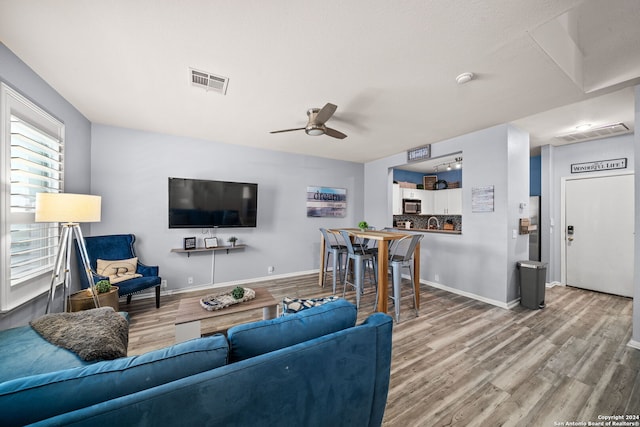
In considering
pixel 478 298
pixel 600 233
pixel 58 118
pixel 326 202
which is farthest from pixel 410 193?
pixel 58 118

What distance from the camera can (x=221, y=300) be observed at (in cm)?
233

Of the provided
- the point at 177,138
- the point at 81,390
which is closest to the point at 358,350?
the point at 81,390

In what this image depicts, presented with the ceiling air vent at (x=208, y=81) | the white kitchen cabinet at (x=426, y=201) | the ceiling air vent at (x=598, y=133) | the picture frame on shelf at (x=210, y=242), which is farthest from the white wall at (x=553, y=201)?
the picture frame on shelf at (x=210, y=242)

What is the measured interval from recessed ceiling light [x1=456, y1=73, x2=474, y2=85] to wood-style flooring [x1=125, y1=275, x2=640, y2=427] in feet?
8.67

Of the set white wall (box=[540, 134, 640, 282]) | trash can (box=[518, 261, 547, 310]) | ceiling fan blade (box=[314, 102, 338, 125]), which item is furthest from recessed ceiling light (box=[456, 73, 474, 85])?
white wall (box=[540, 134, 640, 282])

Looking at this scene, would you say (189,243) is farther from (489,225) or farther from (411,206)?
(411,206)

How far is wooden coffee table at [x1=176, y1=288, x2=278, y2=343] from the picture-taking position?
2045mm

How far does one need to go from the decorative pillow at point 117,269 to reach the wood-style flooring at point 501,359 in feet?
1.64

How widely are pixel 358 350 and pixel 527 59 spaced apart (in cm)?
265

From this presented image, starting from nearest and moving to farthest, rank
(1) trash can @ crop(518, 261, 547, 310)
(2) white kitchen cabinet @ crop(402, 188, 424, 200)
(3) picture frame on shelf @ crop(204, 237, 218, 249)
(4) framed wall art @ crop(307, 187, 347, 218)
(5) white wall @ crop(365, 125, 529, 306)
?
(1) trash can @ crop(518, 261, 547, 310) → (5) white wall @ crop(365, 125, 529, 306) → (3) picture frame on shelf @ crop(204, 237, 218, 249) → (4) framed wall art @ crop(307, 187, 347, 218) → (2) white kitchen cabinet @ crop(402, 188, 424, 200)

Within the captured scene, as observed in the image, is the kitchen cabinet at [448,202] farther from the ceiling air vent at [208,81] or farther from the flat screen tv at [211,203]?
the ceiling air vent at [208,81]

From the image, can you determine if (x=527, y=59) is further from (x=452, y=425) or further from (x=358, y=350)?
(x=452, y=425)

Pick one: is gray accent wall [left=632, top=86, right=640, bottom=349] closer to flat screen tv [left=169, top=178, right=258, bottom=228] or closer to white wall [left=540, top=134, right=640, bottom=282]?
white wall [left=540, top=134, right=640, bottom=282]

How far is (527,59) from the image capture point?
1.99 m
